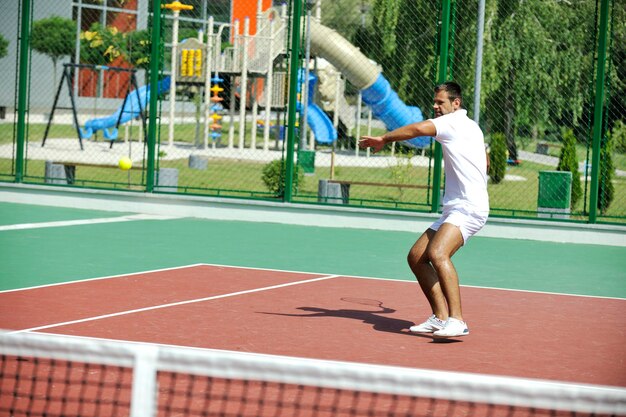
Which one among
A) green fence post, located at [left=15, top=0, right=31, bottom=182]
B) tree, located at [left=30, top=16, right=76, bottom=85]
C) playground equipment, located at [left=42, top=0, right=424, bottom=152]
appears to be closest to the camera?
green fence post, located at [left=15, top=0, right=31, bottom=182]

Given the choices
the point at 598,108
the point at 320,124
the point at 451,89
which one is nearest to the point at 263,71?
the point at 320,124

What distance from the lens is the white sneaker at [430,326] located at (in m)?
7.45

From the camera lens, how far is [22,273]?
9.72 meters

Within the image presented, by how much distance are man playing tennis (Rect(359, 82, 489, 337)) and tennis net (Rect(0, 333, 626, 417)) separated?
63.7 inches

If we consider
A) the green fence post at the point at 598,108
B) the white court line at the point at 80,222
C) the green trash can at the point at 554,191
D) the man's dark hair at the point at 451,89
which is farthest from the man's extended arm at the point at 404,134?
the green trash can at the point at 554,191

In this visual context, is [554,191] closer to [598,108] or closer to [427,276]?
[598,108]

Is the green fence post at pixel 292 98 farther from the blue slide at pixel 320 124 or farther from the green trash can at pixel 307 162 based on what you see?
the blue slide at pixel 320 124

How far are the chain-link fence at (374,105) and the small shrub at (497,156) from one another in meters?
0.03

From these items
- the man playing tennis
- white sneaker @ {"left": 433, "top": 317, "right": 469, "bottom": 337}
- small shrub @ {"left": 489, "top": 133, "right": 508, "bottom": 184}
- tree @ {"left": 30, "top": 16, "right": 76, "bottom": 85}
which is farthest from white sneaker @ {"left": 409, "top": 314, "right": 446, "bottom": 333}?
tree @ {"left": 30, "top": 16, "right": 76, "bottom": 85}

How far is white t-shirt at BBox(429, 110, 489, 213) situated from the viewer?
7.32m

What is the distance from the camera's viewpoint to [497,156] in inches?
838

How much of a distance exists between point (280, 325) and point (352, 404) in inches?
91.0

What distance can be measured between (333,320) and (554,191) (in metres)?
7.58

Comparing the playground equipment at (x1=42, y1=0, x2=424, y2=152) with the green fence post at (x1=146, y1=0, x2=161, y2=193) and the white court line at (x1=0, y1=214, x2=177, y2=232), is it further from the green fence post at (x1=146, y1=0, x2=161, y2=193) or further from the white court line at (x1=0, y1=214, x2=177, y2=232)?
the white court line at (x1=0, y1=214, x2=177, y2=232)
